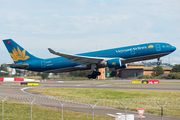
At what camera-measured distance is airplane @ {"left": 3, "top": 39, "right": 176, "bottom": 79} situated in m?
45.4

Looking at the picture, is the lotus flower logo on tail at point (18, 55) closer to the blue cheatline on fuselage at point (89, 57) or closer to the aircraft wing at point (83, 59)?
the blue cheatline on fuselage at point (89, 57)

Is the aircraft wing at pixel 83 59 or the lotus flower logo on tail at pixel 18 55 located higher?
the lotus flower logo on tail at pixel 18 55

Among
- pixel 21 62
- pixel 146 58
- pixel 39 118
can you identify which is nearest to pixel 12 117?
pixel 39 118

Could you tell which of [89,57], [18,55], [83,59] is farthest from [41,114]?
[18,55]

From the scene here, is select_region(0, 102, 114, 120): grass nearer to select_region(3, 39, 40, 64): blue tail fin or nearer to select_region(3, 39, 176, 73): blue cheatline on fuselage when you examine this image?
select_region(3, 39, 176, 73): blue cheatline on fuselage

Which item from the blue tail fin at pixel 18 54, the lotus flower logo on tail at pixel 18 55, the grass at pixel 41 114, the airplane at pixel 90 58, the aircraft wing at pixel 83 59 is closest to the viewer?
the grass at pixel 41 114

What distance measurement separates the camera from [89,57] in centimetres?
4725

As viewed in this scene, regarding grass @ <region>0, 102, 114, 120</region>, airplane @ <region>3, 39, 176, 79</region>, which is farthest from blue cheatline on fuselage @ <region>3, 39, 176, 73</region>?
grass @ <region>0, 102, 114, 120</region>

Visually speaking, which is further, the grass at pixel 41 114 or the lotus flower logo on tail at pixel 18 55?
the lotus flower logo on tail at pixel 18 55

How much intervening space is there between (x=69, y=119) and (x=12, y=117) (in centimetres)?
491

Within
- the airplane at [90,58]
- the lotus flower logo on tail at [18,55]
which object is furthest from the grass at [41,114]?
the lotus flower logo on tail at [18,55]

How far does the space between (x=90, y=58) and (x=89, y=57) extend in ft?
1.33

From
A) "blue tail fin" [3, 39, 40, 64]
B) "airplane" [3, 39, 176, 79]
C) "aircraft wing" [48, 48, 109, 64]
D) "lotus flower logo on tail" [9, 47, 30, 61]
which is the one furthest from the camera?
"lotus flower logo on tail" [9, 47, 30, 61]

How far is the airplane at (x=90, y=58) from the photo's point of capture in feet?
149
